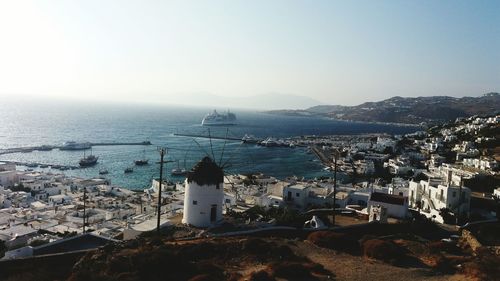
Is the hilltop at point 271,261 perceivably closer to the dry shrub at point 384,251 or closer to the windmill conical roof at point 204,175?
the dry shrub at point 384,251

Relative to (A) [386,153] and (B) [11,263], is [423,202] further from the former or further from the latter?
(A) [386,153]

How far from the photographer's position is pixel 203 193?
55.7 ft

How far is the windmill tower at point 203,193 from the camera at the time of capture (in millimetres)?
16953

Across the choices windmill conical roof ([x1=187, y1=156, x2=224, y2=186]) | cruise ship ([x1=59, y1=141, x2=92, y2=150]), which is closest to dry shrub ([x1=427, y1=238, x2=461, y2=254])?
windmill conical roof ([x1=187, y1=156, x2=224, y2=186])

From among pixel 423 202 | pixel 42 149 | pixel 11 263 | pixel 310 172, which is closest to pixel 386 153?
pixel 310 172

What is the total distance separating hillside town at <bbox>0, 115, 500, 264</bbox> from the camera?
56.1 feet

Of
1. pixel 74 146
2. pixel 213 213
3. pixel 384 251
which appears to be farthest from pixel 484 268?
pixel 74 146

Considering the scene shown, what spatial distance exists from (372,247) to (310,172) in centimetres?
5162

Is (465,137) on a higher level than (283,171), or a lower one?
higher

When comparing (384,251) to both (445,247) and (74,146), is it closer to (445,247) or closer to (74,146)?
(445,247)

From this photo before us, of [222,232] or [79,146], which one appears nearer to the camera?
[222,232]

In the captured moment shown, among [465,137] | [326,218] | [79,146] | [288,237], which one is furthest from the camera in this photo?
[79,146]

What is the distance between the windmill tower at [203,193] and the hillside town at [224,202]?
0.04 meters

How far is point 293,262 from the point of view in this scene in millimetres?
11438
